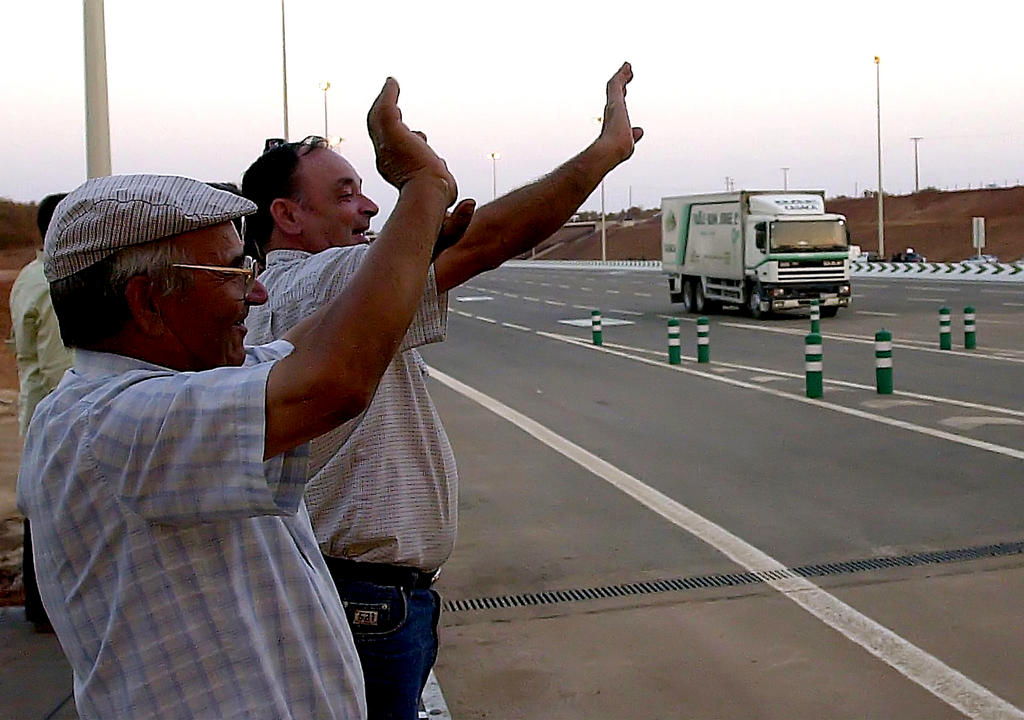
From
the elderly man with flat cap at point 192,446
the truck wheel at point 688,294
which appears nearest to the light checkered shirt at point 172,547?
the elderly man with flat cap at point 192,446

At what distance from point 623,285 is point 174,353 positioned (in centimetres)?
5174

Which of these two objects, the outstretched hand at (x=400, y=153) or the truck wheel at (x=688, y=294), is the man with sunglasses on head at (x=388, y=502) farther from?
the truck wheel at (x=688, y=294)

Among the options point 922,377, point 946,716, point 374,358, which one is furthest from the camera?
point 922,377

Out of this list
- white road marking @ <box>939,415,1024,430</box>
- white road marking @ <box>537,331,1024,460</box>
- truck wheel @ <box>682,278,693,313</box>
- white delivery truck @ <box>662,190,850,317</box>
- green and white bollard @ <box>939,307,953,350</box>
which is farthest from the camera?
truck wheel @ <box>682,278,693,313</box>

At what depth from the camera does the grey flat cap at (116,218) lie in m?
1.82

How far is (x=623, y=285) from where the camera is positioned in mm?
53281

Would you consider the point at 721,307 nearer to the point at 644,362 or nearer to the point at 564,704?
the point at 644,362

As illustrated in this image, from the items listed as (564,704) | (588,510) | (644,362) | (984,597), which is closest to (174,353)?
(564,704)

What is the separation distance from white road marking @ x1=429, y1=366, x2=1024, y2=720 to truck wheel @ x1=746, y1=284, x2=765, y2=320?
66.7 ft

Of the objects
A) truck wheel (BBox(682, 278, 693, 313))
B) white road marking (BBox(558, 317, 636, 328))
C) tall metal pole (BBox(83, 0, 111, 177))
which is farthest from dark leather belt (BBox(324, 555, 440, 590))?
truck wheel (BBox(682, 278, 693, 313))

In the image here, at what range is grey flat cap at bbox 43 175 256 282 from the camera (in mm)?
1821

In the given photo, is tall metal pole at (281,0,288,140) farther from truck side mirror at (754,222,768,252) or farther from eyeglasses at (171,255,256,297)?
eyeglasses at (171,255,256,297)

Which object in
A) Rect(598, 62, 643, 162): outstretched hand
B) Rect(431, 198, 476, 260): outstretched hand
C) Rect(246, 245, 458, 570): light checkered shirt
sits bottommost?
Rect(246, 245, 458, 570): light checkered shirt

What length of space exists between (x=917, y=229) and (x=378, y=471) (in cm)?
10670
